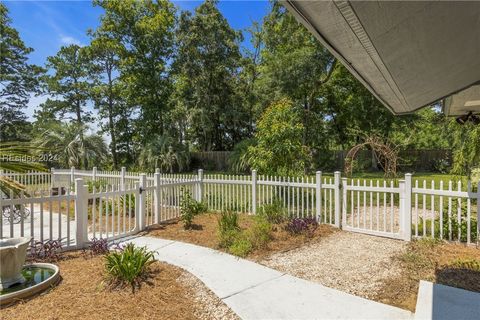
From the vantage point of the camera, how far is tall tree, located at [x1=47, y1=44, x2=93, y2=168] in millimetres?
24344

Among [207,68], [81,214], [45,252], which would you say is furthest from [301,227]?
[207,68]

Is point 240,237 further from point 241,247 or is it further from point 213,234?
point 213,234

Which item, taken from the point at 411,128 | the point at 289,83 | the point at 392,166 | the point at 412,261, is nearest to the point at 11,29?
the point at 289,83

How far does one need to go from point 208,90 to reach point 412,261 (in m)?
19.8

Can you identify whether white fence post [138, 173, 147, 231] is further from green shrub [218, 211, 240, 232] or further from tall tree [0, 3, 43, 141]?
tall tree [0, 3, 43, 141]

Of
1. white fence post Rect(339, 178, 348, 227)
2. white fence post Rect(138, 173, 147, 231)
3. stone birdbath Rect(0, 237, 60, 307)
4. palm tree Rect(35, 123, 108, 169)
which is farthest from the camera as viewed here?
palm tree Rect(35, 123, 108, 169)

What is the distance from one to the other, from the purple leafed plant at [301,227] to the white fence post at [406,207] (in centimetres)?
162

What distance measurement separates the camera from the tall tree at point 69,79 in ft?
79.9

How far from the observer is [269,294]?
341 cm

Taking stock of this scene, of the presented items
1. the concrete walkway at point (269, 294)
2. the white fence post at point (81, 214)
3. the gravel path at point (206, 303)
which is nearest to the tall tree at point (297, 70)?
the white fence post at point (81, 214)

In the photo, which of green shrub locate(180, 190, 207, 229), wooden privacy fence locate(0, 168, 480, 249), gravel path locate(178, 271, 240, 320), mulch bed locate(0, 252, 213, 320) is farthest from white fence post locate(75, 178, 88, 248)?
gravel path locate(178, 271, 240, 320)

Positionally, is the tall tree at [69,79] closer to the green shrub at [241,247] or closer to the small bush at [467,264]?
the green shrub at [241,247]

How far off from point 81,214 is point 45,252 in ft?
2.84

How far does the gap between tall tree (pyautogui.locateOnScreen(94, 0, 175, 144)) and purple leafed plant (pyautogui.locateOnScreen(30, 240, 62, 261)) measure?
66.4 ft
